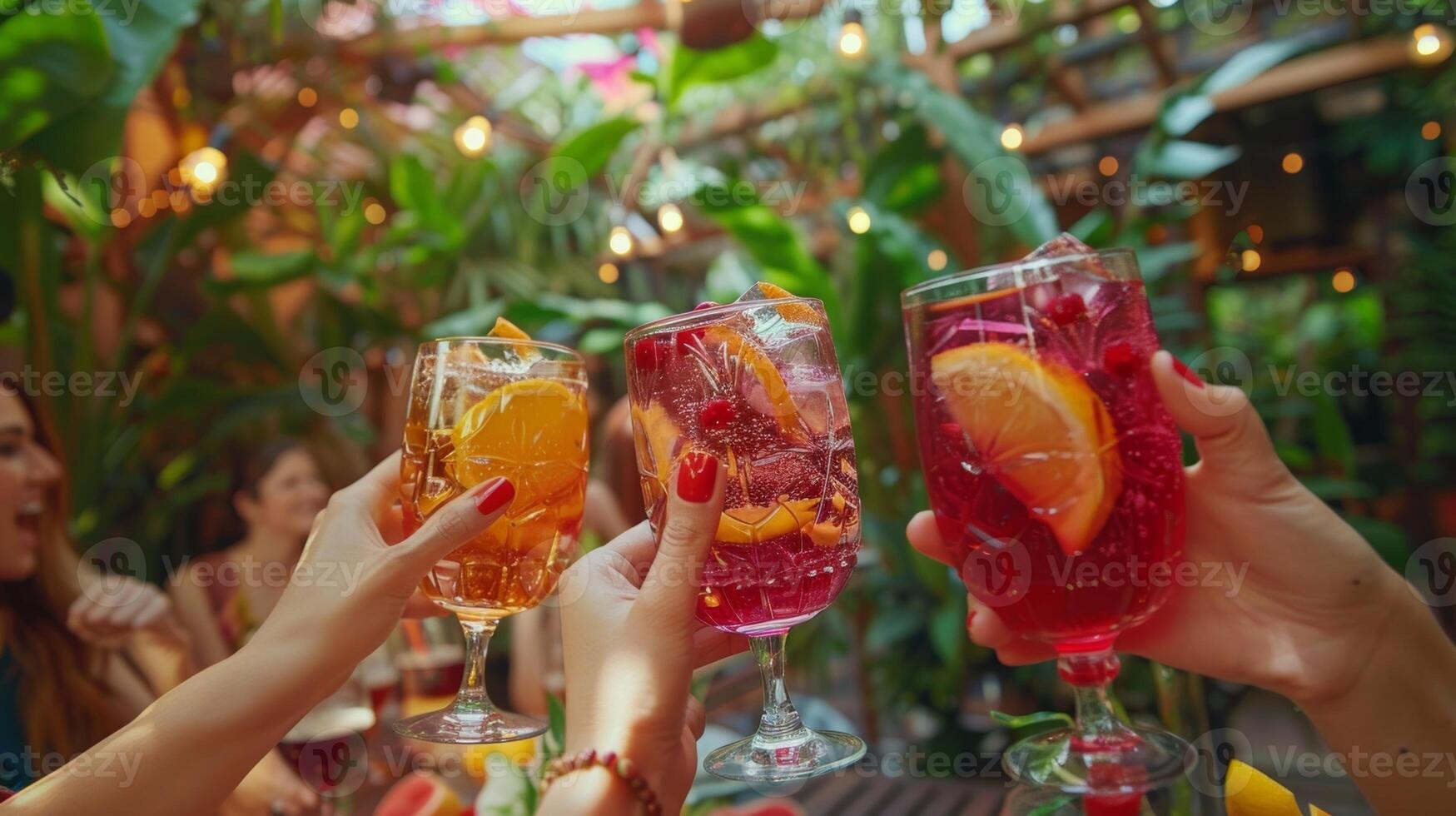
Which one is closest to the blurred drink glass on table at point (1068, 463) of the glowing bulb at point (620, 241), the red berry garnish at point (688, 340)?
the red berry garnish at point (688, 340)

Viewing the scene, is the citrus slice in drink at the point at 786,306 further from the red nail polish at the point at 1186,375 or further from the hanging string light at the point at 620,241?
the hanging string light at the point at 620,241

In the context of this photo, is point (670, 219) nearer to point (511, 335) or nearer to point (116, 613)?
point (116, 613)

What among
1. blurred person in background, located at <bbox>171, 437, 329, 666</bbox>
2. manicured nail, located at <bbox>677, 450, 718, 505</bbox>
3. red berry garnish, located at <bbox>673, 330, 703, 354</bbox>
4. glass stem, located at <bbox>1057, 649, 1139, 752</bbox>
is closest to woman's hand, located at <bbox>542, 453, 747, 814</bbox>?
manicured nail, located at <bbox>677, 450, 718, 505</bbox>

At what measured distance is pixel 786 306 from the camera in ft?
2.85

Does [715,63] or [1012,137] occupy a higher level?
[715,63]

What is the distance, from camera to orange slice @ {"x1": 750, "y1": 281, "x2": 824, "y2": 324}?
2.85ft

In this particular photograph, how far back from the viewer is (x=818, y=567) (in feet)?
2.81

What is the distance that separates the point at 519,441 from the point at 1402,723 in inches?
38.7

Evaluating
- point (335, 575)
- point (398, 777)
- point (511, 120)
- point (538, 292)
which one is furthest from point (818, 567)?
point (511, 120)

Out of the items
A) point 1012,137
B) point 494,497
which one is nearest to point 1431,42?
point 1012,137

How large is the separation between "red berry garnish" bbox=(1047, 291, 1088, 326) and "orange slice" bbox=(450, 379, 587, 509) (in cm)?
53

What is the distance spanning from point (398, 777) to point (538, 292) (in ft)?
8.95

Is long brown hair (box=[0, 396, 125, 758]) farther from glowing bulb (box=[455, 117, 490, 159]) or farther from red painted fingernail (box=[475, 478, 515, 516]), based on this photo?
glowing bulb (box=[455, 117, 490, 159])

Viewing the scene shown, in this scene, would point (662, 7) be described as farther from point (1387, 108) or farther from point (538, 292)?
point (1387, 108)
